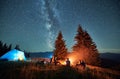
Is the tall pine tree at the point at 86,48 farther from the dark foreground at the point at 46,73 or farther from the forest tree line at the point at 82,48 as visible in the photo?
the dark foreground at the point at 46,73

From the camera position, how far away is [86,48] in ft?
124

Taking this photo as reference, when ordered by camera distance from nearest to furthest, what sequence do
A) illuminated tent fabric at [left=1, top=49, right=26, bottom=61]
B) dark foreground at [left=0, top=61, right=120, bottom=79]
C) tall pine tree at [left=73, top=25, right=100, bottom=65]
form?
dark foreground at [left=0, top=61, right=120, bottom=79] < illuminated tent fabric at [left=1, top=49, right=26, bottom=61] < tall pine tree at [left=73, top=25, right=100, bottom=65]

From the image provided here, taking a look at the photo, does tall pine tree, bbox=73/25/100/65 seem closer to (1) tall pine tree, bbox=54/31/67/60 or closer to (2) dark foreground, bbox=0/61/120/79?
(1) tall pine tree, bbox=54/31/67/60

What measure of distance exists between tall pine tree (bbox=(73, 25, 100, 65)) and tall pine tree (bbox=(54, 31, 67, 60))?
12.7ft

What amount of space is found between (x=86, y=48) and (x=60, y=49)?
8.42 metres

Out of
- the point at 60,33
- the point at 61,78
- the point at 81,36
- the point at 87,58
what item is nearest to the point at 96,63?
the point at 87,58

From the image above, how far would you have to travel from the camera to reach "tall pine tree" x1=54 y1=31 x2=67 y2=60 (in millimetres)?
41700

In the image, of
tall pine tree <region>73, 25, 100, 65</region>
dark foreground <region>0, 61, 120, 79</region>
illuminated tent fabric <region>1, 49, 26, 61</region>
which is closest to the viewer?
dark foreground <region>0, 61, 120, 79</region>

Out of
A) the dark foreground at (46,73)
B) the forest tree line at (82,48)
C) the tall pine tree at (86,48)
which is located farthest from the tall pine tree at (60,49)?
the dark foreground at (46,73)

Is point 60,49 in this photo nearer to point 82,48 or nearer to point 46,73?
point 82,48

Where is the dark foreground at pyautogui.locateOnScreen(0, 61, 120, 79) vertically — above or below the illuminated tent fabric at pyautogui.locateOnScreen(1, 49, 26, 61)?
below

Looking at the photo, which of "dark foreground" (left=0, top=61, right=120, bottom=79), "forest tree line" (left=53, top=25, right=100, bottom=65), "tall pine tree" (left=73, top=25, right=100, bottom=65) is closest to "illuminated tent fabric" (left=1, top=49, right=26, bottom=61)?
"forest tree line" (left=53, top=25, right=100, bottom=65)

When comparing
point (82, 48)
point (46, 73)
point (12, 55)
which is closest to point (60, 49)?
point (82, 48)

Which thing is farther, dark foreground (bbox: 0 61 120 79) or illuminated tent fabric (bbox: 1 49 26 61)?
illuminated tent fabric (bbox: 1 49 26 61)
